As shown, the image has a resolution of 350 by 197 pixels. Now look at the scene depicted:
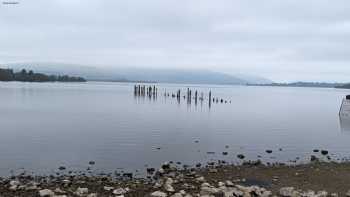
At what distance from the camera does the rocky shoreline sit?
Answer: 14.7 meters

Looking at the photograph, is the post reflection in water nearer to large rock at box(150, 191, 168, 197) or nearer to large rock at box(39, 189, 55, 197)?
large rock at box(150, 191, 168, 197)

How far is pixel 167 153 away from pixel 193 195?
13538 mm

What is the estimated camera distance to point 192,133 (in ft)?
129

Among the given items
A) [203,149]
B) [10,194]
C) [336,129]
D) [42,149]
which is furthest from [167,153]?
[336,129]

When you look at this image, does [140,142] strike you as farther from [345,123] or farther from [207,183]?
[345,123]

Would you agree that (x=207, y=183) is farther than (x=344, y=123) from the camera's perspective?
No

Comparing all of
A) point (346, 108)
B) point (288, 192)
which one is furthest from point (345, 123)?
point (288, 192)

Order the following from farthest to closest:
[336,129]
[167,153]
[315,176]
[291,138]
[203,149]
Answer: [336,129] → [291,138] → [203,149] → [167,153] → [315,176]

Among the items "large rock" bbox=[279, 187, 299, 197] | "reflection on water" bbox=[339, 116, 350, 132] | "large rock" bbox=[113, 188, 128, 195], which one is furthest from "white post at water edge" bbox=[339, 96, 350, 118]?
"large rock" bbox=[113, 188, 128, 195]

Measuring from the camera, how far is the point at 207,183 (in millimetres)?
16688

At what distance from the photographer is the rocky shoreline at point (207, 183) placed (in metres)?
14.7

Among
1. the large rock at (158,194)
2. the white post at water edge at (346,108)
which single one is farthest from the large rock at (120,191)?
the white post at water edge at (346,108)

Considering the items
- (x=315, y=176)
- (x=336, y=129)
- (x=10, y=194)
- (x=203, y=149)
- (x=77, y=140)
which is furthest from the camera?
(x=336, y=129)

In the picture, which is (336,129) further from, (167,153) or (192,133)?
(167,153)
